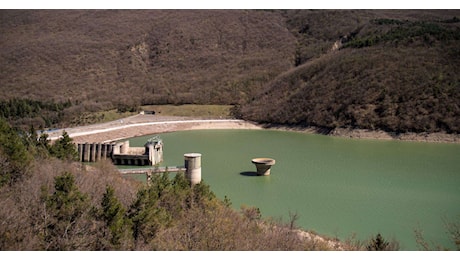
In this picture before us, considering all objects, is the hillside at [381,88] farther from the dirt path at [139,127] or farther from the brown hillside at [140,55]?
the brown hillside at [140,55]

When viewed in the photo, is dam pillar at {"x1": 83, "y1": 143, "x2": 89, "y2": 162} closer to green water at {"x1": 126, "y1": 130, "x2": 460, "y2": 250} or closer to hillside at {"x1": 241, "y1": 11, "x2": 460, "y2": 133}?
green water at {"x1": 126, "y1": 130, "x2": 460, "y2": 250}

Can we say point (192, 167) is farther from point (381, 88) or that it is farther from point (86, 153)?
point (381, 88)

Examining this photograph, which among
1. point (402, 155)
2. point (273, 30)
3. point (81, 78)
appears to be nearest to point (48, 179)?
point (402, 155)

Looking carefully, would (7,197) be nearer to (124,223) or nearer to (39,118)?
(124,223)

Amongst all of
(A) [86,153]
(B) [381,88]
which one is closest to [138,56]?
(B) [381,88]

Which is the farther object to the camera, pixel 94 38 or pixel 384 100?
pixel 94 38

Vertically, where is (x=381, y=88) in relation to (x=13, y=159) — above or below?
above

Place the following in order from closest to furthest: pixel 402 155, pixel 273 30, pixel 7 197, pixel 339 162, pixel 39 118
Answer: pixel 7 197 → pixel 339 162 → pixel 402 155 → pixel 39 118 → pixel 273 30
